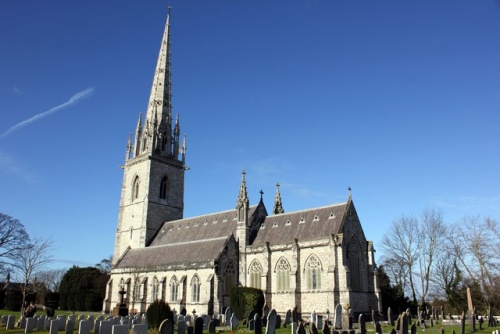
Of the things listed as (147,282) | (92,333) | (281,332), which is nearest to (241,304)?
(281,332)

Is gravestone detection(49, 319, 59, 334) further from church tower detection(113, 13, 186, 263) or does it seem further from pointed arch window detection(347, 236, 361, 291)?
church tower detection(113, 13, 186, 263)

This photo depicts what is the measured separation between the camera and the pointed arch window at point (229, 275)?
113 ft

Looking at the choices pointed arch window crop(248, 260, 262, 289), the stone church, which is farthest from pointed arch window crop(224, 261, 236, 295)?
pointed arch window crop(248, 260, 262, 289)

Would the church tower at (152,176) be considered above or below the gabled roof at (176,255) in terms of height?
above

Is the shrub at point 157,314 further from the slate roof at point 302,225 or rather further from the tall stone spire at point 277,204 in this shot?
the tall stone spire at point 277,204

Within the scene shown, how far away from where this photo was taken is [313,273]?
103ft

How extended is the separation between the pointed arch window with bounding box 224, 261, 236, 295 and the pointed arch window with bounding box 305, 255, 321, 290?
22.2 ft

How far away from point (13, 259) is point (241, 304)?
24.2 meters

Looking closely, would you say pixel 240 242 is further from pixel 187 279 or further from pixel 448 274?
pixel 448 274

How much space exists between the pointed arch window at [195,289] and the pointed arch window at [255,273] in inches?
175

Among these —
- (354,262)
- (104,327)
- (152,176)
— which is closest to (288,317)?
(354,262)

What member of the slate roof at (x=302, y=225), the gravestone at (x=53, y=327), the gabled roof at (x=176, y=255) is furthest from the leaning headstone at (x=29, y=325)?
the slate roof at (x=302, y=225)

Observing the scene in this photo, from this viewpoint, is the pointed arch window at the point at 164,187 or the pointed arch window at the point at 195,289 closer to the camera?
the pointed arch window at the point at 195,289

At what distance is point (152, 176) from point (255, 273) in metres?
19.3
